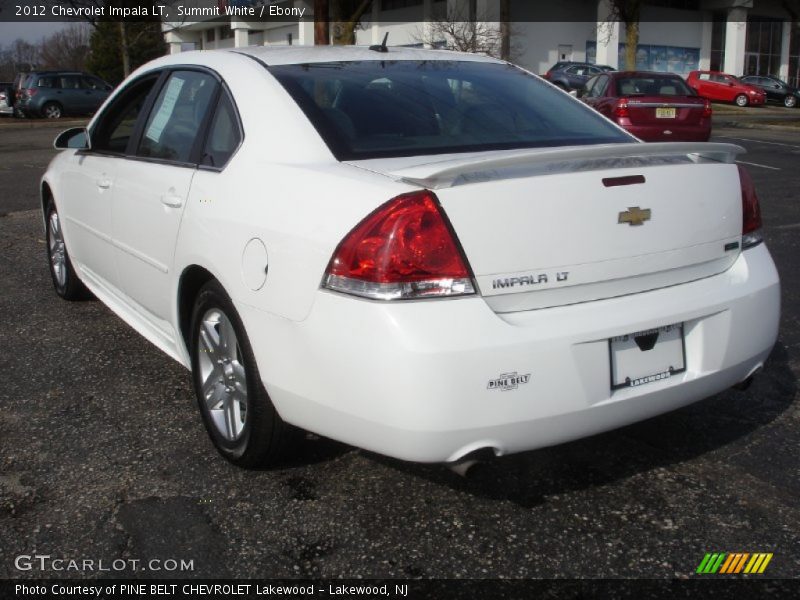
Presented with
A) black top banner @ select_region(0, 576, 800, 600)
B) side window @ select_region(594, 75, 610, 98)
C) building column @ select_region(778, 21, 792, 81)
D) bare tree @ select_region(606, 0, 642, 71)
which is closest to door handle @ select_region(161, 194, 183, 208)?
black top banner @ select_region(0, 576, 800, 600)

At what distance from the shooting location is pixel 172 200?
11.7 feet

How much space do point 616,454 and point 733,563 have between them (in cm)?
80

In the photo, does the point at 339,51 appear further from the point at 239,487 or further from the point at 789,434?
the point at 789,434

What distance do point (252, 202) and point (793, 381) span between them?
271 centimetres

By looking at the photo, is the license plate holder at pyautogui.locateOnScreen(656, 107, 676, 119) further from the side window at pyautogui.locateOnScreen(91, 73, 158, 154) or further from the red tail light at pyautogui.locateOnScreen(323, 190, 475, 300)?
the red tail light at pyautogui.locateOnScreen(323, 190, 475, 300)

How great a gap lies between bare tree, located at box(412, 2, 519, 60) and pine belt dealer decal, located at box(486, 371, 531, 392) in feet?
104

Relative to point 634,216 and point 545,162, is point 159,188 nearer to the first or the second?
point 545,162

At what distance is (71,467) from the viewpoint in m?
3.37

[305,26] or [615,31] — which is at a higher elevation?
[305,26]

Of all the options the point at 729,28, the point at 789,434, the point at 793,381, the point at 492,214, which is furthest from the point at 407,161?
the point at 729,28

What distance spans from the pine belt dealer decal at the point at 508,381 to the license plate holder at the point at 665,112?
13643mm

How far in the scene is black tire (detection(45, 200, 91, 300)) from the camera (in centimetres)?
557

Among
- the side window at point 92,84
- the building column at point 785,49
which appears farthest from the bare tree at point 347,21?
the building column at point 785,49

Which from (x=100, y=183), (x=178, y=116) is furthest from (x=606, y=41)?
(x=178, y=116)
